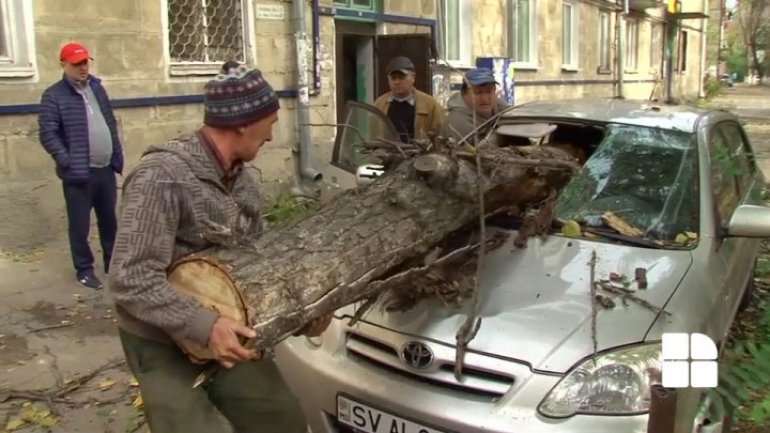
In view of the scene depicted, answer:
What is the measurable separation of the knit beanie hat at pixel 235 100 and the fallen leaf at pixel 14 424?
7.01 ft

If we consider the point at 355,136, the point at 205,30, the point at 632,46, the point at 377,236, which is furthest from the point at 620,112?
the point at 632,46

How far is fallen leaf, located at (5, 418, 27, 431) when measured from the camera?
143 inches

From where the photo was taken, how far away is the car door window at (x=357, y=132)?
14.7 feet

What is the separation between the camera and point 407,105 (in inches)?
244

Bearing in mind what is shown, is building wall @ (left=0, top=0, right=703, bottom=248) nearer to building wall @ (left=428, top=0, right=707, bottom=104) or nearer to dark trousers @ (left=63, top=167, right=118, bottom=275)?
dark trousers @ (left=63, top=167, right=118, bottom=275)

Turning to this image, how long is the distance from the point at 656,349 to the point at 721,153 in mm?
1671

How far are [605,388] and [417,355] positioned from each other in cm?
67

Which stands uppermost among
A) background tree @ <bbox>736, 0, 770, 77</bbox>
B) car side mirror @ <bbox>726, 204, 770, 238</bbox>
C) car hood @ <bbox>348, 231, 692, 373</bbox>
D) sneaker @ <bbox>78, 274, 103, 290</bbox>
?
background tree @ <bbox>736, 0, 770, 77</bbox>

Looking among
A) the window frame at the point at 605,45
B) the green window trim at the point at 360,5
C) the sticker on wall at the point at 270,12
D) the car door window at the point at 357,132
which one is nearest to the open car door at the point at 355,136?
the car door window at the point at 357,132

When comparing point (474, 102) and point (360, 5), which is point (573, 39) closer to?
point (360, 5)

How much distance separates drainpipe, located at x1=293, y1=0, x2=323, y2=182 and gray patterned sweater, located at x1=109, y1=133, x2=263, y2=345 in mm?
6283

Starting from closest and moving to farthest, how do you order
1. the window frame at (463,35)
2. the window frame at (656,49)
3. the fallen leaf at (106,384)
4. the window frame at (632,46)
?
the fallen leaf at (106,384) → the window frame at (463,35) → the window frame at (632,46) → the window frame at (656,49)

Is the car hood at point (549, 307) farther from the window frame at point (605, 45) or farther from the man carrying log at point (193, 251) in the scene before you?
the window frame at point (605, 45)

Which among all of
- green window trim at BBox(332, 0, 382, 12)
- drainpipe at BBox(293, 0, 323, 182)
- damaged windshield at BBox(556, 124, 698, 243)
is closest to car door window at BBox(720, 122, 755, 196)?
damaged windshield at BBox(556, 124, 698, 243)
